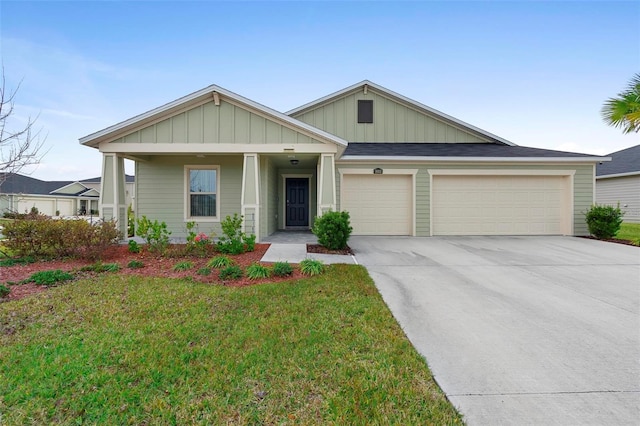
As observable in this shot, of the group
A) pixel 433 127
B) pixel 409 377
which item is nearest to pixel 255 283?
pixel 409 377

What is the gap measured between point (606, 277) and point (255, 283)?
641 centimetres

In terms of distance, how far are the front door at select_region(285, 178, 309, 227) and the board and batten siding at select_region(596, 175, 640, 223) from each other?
16.6 m

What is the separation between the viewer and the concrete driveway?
6.97 ft

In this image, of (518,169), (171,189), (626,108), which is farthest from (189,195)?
(626,108)

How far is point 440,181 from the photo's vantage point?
10.5 m

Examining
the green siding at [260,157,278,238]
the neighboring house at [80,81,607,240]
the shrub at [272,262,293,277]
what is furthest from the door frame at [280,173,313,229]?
the shrub at [272,262,293,277]

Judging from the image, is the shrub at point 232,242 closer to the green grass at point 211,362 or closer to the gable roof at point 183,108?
the green grass at point 211,362

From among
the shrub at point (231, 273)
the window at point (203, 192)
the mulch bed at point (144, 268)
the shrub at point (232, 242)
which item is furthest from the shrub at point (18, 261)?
the shrub at point (231, 273)

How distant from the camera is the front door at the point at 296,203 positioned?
12688mm

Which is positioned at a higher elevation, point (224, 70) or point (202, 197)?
point (224, 70)

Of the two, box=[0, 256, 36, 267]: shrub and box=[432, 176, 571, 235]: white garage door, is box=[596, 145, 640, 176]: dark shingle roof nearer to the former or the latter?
box=[432, 176, 571, 235]: white garage door

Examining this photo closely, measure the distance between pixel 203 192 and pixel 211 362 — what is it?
27.4 feet

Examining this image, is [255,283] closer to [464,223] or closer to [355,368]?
[355,368]

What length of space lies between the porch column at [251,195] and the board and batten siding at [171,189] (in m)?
1.85
